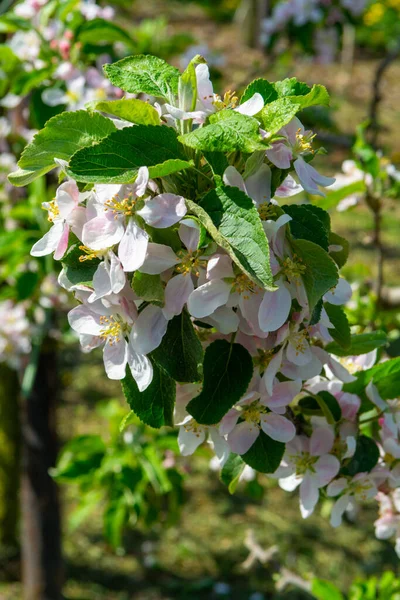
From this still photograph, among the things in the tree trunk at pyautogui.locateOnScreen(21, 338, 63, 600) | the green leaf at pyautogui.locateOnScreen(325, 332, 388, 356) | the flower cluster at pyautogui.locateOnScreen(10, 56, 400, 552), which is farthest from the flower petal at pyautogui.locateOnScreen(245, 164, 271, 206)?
the tree trunk at pyautogui.locateOnScreen(21, 338, 63, 600)

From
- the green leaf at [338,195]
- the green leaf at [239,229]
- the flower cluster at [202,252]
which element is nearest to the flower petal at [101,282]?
the flower cluster at [202,252]

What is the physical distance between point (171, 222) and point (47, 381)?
6.66ft

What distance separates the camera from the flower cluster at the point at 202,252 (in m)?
0.72

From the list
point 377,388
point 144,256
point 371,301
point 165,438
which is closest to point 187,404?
point 144,256

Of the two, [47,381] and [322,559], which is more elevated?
[47,381]

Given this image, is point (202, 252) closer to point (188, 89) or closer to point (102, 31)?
point (188, 89)

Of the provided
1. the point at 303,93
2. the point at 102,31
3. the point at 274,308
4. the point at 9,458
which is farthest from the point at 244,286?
the point at 9,458

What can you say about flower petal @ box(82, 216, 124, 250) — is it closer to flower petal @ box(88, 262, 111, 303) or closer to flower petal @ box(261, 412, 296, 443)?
flower petal @ box(88, 262, 111, 303)

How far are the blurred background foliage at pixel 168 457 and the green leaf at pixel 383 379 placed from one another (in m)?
0.31

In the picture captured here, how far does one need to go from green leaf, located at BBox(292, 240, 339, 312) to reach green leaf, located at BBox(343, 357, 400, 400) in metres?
0.35

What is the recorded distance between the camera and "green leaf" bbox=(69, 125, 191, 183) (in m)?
0.72

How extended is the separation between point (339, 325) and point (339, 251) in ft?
0.31

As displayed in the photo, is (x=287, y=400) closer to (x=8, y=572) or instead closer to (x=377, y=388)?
(x=377, y=388)

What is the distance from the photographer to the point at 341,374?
98cm
